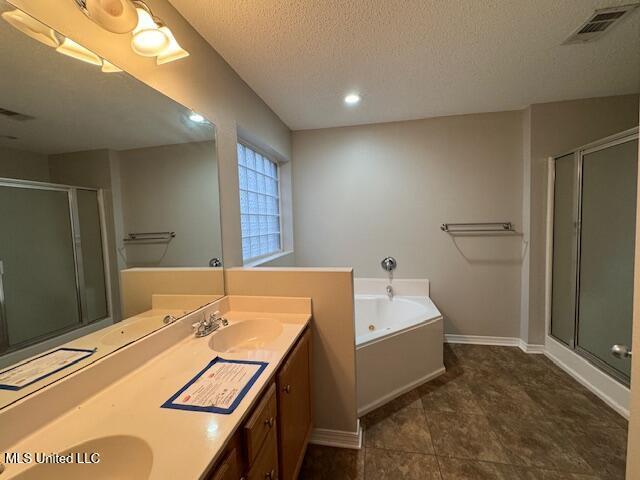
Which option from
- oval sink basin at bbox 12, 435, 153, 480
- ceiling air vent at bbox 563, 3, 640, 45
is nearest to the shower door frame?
oval sink basin at bbox 12, 435, 153, 480

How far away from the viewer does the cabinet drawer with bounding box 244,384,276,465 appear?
2.56 feet

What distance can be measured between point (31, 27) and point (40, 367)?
1.00 m

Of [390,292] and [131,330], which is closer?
[131,330]

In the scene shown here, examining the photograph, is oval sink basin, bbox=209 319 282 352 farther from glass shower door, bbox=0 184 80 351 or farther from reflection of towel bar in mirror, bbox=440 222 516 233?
reflection of towel bar in mirror, bbox=440 222 516 233

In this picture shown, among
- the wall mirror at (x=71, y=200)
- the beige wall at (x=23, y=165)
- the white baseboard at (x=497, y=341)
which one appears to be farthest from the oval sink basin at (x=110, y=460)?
the white baseboard at (x=497, y=341)

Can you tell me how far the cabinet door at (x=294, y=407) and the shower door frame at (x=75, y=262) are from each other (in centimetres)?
74

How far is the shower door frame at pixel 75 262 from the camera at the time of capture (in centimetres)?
70

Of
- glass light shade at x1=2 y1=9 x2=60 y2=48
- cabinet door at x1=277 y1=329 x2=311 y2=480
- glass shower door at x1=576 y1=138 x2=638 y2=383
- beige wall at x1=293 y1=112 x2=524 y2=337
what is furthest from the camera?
beige wall at x1=293 y1=112 x2=524 y2=337

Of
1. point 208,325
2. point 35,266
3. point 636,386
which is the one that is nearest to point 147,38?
point 35,266

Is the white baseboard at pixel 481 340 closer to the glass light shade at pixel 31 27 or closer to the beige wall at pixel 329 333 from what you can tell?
the beige wall at pixel 329 333

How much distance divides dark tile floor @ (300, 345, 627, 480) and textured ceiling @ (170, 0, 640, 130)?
2445 millimetres

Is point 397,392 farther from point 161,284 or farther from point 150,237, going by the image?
point 150,237

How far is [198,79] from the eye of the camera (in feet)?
4.87

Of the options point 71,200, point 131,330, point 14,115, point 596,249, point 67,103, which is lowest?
point 131,330
